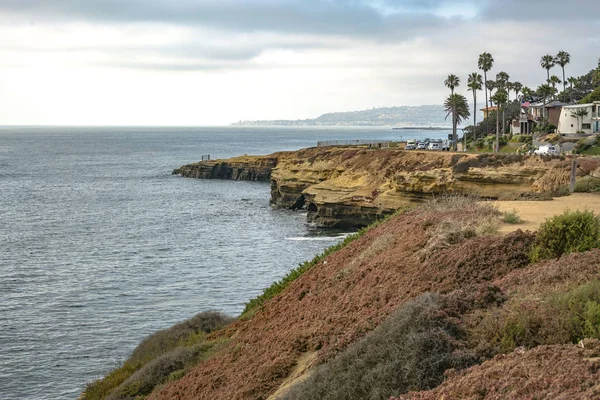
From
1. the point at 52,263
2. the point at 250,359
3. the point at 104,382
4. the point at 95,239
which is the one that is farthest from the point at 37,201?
the point at 250,359

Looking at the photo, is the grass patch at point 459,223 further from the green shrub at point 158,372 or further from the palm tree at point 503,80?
the palm tree at point 503,80

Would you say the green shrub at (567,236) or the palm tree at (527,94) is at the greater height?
the palm tree at (527,94)

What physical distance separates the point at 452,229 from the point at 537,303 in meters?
6.24

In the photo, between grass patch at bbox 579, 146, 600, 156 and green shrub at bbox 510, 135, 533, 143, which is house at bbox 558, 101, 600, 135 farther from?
grass patch at bbox 579, 146, 600, 156

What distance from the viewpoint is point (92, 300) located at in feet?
105

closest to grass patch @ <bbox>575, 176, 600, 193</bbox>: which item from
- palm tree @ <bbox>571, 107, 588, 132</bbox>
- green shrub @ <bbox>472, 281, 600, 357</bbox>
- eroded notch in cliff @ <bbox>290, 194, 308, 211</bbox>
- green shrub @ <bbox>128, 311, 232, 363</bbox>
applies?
green shrub @ <bbox>128, 311, 232, 363</bbox>

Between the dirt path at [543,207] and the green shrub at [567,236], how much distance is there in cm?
247

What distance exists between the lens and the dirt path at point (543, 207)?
17.5 m

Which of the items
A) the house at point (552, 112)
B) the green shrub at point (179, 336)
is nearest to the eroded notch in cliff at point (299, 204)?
the house at point (552, 112)

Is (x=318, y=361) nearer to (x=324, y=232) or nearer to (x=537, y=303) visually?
(x=537, y=303)

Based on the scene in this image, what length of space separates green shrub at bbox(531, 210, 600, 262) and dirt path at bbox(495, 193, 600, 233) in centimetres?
247

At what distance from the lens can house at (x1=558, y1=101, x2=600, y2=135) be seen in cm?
7881

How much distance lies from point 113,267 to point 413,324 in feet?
103

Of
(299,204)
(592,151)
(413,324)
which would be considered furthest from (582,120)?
(413,324)
